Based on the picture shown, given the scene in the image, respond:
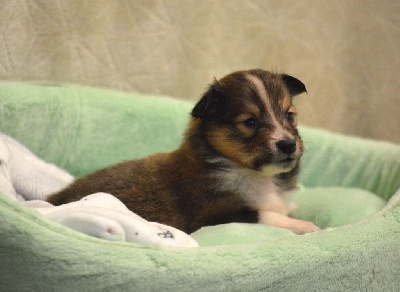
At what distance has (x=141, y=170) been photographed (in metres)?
2.60

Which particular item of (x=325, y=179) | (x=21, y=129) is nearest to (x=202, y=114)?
(x=21, y=129)

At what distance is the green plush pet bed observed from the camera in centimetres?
144

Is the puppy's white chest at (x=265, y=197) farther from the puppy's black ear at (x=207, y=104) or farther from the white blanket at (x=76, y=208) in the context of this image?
the white blanket at (x=76, y=208)

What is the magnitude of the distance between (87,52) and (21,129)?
0.80 meters

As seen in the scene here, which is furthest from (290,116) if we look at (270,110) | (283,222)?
(283,222)

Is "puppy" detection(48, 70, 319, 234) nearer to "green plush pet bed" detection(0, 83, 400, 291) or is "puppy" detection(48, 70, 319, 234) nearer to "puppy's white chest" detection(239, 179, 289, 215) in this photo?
"puppy's white chest" detection(239, 179, 289, 215)

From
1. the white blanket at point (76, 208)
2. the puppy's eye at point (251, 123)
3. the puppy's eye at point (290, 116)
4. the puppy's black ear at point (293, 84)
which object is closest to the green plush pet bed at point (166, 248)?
the white blanket at point (76, 208)

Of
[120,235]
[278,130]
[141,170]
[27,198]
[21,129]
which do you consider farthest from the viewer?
[21,129]

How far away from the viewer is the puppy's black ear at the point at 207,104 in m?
2.36

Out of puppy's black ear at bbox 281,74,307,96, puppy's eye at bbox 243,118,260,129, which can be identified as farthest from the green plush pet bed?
puppy's black ear at bbox 281,74,307,96

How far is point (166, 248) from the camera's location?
1561 mm

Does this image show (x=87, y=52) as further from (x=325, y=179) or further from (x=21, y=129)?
(x=325, y=179)

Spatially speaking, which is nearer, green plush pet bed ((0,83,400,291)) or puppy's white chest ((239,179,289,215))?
green plush pet bed ((0,83,400,291))

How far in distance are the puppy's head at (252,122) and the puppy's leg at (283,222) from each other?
21 cm
